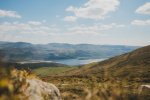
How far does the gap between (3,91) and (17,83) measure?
0.84 m

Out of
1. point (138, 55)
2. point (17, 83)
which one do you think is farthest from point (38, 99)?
point (138, 55)

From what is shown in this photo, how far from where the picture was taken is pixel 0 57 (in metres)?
2.38

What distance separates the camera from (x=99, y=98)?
423 cm

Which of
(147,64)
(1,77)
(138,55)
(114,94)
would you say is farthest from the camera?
(138,55)

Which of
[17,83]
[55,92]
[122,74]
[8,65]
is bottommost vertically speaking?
[122,74]

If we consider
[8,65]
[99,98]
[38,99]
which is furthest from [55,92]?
[8,65]

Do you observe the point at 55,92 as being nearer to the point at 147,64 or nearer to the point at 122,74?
the point at 122,74

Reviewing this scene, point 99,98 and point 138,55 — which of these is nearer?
point 99,98

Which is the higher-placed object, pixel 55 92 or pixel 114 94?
pixel 114 94

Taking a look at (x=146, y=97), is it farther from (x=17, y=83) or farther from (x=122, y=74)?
(x=122, y=74)

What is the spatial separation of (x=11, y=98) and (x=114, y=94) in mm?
2197

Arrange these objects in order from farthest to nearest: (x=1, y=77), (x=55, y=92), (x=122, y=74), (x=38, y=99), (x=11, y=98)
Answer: (x=122, y=74)
(x=55, y=92)
(x=38, y=99)
(x=1, y=77)
(x=11, y=98)

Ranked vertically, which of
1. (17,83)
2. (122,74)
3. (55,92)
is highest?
(17,83)

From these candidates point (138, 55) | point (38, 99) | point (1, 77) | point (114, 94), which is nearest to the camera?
point (1, 77)
